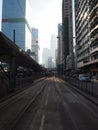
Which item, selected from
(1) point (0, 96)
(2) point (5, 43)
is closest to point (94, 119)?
(1) point (0, 96)

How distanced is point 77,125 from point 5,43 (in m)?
20.1

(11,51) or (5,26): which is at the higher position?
(5,26)

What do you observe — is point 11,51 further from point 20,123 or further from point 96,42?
point 96,42

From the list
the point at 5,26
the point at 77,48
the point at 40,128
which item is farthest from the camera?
the point at 77,48

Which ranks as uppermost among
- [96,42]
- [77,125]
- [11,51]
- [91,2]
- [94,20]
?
[91,2]

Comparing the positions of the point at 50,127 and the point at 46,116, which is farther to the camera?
the point at 46,116

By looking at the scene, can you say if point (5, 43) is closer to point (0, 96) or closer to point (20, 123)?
point (0, 96)

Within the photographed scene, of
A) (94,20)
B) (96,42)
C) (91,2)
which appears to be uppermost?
(91,2)

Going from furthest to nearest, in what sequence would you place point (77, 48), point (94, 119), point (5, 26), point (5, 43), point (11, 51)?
point (77, 48) → point (5, 26) → point (11, 51) → point (5, 43) → point (94, 119)

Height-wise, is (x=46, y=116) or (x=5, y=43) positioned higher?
(x=5, y=43)

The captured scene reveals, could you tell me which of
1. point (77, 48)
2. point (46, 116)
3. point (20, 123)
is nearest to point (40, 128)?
point (20, 123)

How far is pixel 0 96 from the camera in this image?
2441 cm

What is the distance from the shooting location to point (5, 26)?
69.8 metres

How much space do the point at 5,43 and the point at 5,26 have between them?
4156cm
